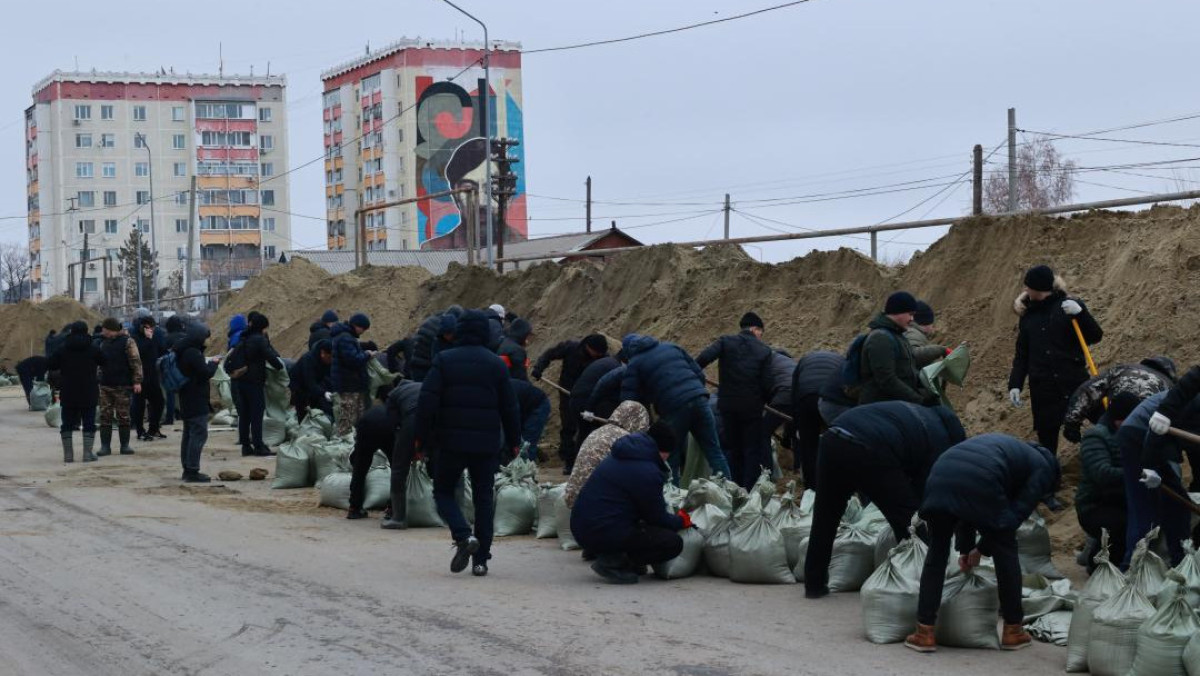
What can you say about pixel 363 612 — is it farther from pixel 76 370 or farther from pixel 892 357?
pixel 76 370

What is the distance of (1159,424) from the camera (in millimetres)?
8406

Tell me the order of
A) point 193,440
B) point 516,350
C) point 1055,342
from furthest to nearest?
point 193,440 < point 516,350 < point 1055,342

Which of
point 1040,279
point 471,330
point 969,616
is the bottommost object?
point 969,616

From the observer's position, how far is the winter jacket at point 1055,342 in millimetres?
11820

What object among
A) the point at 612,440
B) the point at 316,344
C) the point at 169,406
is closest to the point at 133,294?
the point at 169,406

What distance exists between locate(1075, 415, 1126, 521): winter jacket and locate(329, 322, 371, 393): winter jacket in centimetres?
1012

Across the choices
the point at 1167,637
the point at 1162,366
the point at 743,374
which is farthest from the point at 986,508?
the point at 743,374

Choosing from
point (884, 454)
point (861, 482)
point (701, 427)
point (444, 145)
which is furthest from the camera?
→ point (444, 145)

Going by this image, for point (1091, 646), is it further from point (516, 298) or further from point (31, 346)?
point (31, 346)

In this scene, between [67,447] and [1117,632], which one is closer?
[1117,632]

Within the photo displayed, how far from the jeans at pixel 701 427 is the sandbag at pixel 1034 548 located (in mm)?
4003

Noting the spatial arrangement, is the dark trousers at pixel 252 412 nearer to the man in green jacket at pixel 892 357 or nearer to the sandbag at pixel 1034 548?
the man in green jacket at pixel 892 357

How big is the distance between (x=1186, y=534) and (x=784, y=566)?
8.77ft

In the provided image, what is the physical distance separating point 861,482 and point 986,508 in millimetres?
1329
